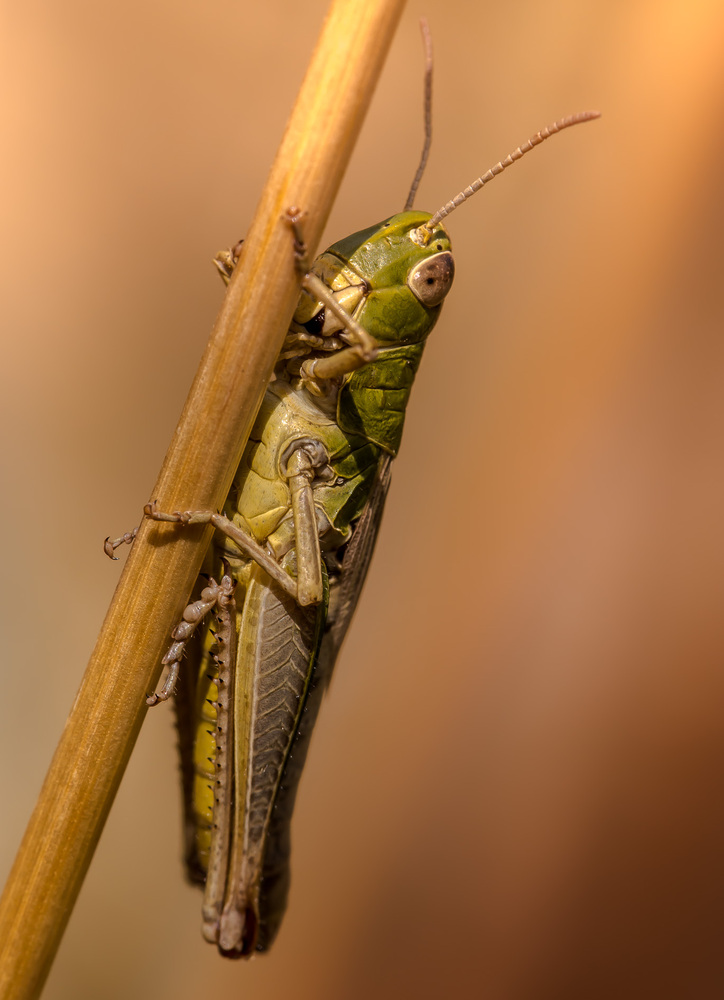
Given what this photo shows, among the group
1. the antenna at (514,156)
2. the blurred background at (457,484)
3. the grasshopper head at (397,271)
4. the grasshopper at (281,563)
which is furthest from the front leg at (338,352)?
the blurred background at (457,484)

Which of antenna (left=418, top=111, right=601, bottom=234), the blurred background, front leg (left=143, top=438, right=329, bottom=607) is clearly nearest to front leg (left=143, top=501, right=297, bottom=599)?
front leg (left=143, top=438, right=329, bottom=607)

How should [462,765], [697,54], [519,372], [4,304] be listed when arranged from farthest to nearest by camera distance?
1. [519,372]
2. [462,765]
3. [697,54]
4. [4,304]

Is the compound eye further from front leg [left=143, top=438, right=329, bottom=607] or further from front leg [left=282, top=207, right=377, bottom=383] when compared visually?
front leg [left=143, top=438, right=329, bottom=607]

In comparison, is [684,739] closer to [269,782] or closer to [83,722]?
[269,782]

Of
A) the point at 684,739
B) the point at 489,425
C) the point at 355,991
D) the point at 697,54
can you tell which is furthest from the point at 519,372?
the point at 355,991

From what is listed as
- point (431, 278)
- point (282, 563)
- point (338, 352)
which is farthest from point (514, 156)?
point (282, 563)

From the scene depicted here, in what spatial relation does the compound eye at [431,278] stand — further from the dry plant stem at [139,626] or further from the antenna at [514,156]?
the dry plant stem at [139,626]
